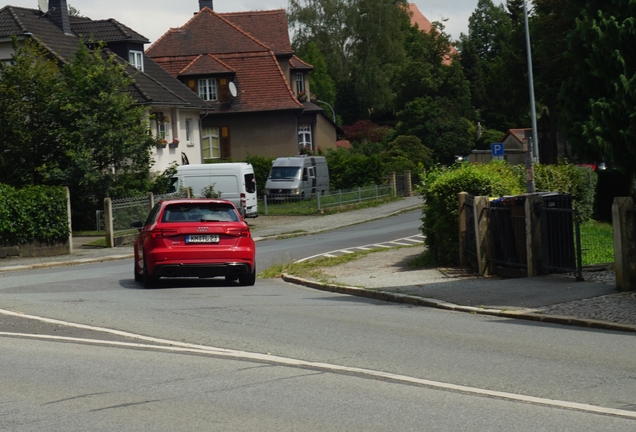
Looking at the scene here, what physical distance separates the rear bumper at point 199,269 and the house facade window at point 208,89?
159 feet

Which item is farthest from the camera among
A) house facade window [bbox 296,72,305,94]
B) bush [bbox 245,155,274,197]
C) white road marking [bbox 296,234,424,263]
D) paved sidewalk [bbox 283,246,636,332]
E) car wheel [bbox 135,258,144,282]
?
house facade window [bbox 296,72,305,94]

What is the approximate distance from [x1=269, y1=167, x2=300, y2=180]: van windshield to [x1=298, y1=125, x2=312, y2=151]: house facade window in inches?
639

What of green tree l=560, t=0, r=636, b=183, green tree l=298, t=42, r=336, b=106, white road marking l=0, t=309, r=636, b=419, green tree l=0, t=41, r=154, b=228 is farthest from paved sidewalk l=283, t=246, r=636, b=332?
green tree l=298, t=42, r=336, b=106

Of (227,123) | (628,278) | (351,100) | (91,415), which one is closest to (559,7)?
(227,123)

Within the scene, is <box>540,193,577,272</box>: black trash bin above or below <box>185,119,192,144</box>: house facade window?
below

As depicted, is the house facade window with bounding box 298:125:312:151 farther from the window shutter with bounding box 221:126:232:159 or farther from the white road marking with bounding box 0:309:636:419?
the white road marking with bounding box 0:309:636:419

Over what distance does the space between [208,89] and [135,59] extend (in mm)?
12386

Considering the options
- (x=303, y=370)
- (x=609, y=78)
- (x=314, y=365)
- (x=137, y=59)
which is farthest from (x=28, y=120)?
(x=303, y=370)

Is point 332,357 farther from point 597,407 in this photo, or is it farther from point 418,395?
point 597,407

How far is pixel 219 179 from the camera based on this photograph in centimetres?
4497

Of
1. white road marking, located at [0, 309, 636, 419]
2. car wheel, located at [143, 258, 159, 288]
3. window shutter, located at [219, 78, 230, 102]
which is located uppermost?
window shutter, located at [219, 78, 230, 102]

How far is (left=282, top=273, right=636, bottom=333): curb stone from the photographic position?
12258 mm

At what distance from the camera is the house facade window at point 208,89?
6606 centimetres

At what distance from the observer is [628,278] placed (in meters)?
14.9
